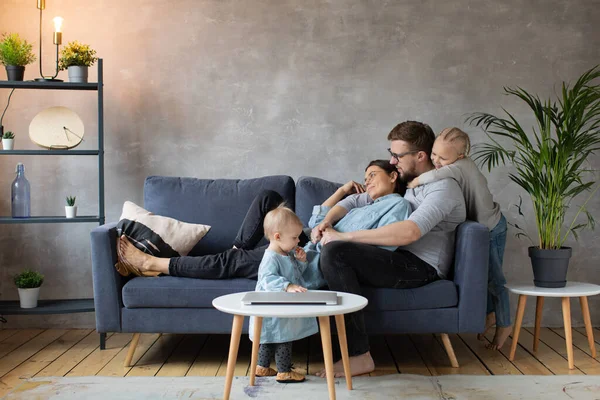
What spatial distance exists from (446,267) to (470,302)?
0.66ft

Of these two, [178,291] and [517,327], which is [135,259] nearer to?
[178,291]

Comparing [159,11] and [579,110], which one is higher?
[159,11]

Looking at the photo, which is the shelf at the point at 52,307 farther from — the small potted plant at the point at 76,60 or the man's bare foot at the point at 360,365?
the man's bare foot at the point at 360,365

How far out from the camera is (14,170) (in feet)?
13.8

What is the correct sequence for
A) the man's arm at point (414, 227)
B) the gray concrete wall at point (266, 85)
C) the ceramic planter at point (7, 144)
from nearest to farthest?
the man's arm at point (414, 227) < the ceramic planter at point (7, 144) < the gray concrete wall at point (266, 85)

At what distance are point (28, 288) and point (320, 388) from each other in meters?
1.84

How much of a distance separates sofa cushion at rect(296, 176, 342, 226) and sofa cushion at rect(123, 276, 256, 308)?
646mm

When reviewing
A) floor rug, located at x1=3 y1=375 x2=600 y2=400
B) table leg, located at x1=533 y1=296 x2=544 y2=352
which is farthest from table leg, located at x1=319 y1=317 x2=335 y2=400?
table leg, located at x1=533 y1=296 x2=544 y2=352

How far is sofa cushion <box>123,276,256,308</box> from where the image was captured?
3.19 metres

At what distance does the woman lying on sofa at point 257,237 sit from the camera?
3.25m

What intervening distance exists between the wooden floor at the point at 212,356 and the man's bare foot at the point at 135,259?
1.48 feet

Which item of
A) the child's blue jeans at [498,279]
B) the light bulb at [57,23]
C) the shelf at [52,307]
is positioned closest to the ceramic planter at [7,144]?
the light bulb at [57,23]

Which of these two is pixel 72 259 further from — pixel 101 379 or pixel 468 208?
pixel 468 208

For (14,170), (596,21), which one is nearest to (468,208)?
(596,21)
